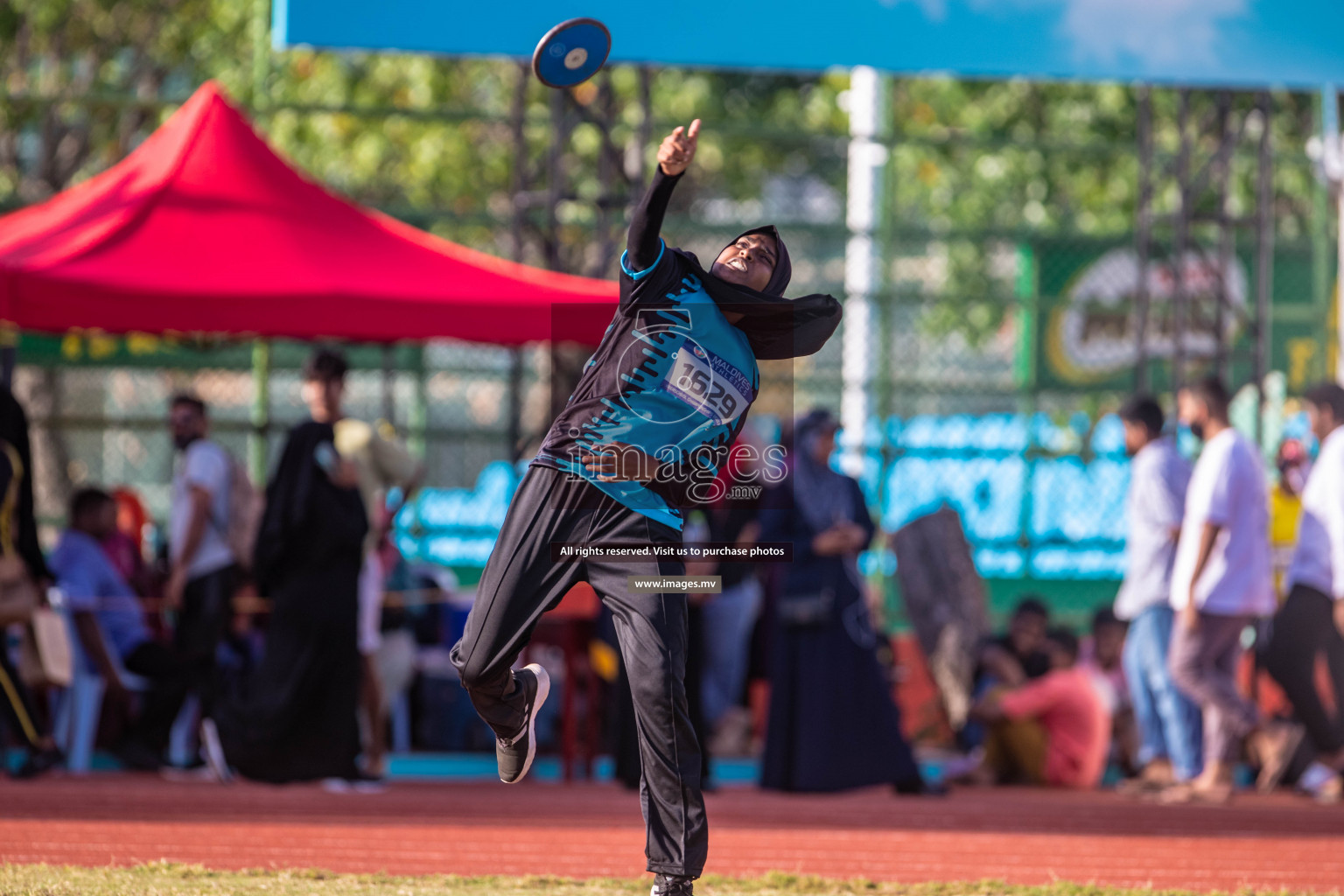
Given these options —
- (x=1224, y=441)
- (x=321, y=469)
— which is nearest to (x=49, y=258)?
(x=321, y=469)

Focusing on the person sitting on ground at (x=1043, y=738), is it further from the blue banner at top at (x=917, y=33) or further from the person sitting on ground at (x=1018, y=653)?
the blue banner at top at (x=917, y=33)

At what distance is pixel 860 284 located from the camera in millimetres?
11281

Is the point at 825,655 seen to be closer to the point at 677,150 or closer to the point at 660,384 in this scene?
the point at 660,384

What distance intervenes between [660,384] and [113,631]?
17.2 feet

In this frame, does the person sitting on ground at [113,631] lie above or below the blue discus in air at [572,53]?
below

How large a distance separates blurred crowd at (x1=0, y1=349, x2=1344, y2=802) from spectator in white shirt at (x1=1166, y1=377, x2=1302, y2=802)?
1cm

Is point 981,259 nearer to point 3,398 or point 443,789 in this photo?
point 443,789

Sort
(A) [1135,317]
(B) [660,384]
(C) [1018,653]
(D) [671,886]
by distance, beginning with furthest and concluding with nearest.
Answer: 1. (A) [1135,317]
2. (C) [1018,653]
3. (B) [660,384]
4. (D) [671,886]

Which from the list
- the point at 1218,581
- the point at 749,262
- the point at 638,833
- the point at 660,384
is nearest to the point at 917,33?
the point at 1218,581

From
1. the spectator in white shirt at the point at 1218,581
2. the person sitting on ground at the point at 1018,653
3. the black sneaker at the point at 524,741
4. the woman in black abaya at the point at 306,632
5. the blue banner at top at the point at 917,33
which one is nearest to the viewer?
the black sneaker at the point at 524,741

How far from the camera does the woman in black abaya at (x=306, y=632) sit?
25.7 feet

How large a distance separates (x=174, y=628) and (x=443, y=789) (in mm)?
1653

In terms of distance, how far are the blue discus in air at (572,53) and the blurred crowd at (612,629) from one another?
3113mm

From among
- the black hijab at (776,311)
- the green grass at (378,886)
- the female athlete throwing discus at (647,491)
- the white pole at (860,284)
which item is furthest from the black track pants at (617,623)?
the white pole at (860,284)
